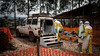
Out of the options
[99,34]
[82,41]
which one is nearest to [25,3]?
[99,34]

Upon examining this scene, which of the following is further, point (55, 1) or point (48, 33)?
point (55, 1)

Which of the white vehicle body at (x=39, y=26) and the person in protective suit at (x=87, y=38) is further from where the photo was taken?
the white vehicle body at (x=39, y=26)

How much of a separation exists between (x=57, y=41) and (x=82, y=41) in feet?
9.41

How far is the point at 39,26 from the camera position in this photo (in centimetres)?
760

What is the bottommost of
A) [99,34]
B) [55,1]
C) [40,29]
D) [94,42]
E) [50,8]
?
[94,42]

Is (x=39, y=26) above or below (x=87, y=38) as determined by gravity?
above

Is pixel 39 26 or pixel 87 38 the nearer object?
pixel 87 38

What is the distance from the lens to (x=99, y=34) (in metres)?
8.05

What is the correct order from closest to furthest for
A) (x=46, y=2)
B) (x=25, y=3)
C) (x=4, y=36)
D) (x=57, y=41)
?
(x=4, y=36)
(x=57, y=41)
(x=25, y=3)
(x=46, y=2)

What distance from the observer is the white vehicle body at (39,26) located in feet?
25.1

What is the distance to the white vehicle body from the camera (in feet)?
25.1

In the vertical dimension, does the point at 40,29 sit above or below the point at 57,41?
above

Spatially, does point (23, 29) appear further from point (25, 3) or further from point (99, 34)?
point (25, 3)

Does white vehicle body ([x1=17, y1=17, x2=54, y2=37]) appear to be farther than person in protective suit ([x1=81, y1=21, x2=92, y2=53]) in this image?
Yes
